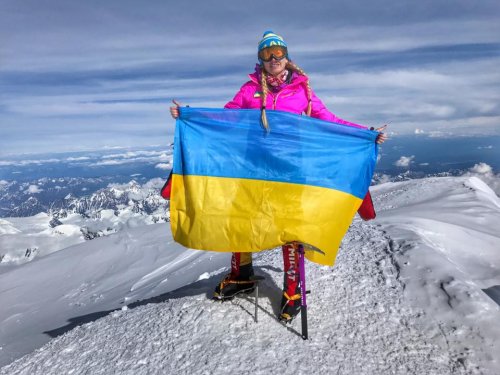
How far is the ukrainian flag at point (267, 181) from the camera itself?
18.3ft

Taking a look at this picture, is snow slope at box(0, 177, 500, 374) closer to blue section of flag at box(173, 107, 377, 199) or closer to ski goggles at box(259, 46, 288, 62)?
blue section of flag at box(173, 107, 377, 199)

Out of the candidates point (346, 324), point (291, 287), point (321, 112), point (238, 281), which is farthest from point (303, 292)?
point (321, 112)

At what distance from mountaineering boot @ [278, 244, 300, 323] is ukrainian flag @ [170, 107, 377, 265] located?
336 millimetres

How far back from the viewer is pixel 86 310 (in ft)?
48.2

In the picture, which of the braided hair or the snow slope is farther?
the braided hair

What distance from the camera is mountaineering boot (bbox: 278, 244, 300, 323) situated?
5621 mm

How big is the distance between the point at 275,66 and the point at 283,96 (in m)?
0.50

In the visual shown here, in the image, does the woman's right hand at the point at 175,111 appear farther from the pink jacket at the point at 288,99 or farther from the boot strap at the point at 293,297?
the boot strap at the point at 293,297

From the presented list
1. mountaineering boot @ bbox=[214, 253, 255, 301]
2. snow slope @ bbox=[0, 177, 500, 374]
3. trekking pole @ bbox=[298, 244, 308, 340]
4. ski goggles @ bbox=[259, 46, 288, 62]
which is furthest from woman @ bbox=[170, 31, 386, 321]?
mountaineering boot @ bbox=[214, 253, 255, 301]

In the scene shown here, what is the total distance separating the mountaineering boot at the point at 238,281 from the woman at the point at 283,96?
1.00 m

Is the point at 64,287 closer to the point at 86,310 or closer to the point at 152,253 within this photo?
the point at 152,253

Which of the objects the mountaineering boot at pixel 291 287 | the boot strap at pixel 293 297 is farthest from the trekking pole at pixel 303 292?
the boot strap at pixel 293 297

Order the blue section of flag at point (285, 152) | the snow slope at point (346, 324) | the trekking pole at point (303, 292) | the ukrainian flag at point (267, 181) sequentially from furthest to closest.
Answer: the blue section of flag at point (285, 152), the ukrainian flag at point (267, 181), the trekking pole at point (303, 292), the snow slope at point (346, 324)

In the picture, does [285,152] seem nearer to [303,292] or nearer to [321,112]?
[321,112]
